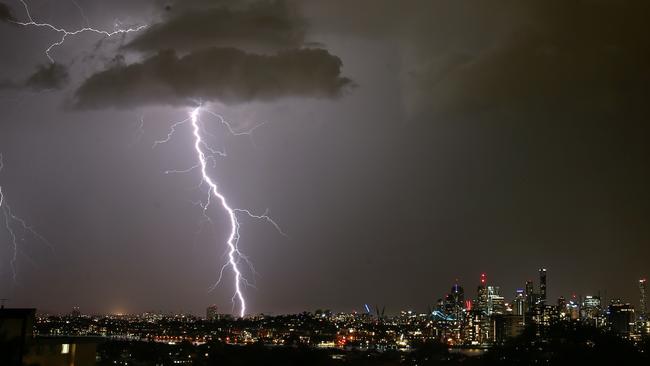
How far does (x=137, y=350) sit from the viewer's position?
56.0 metres

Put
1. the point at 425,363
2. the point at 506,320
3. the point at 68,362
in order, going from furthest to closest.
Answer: the point at 506,320 < the point at 425,363 < the point at 68,362

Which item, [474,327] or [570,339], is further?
[474,327]

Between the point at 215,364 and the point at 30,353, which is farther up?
the point at 30,353

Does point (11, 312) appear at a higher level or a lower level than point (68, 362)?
higher

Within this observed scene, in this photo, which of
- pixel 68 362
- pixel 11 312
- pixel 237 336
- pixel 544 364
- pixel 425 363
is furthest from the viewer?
pixel 237 336

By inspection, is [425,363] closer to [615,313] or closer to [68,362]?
[68,362]

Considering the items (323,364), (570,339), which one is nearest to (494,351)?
(570,339)

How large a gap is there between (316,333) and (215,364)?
2281 inches

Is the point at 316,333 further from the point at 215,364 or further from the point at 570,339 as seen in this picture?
the point at 570,339

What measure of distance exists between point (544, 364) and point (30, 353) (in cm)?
2433

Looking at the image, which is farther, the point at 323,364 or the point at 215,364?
the point at 215,364

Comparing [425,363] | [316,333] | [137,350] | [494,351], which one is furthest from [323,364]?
[316,333]

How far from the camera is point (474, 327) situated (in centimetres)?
11281

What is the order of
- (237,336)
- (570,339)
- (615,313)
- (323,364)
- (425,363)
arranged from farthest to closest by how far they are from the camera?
(615,313) < (237,336) < (425,363) < (323,364) < (570,339)
